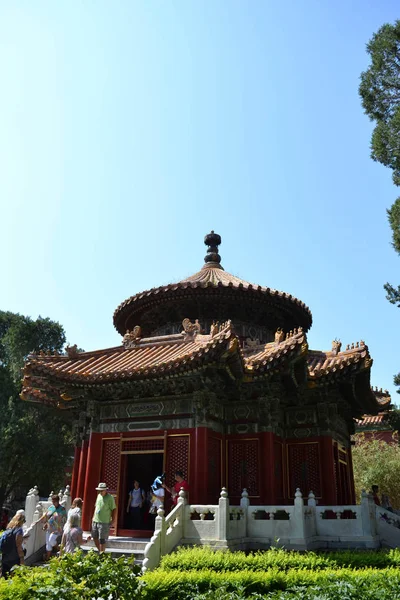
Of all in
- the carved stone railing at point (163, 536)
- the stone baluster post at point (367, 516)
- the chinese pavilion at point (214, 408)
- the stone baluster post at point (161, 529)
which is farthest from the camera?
the chinese pavilion at point (214, 408)

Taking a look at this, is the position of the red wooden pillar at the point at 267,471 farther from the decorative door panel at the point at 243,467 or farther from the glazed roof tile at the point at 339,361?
the glazed roof tile at the point at 339,361

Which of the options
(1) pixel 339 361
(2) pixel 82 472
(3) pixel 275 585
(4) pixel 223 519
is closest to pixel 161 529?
(4) pixel 223 519

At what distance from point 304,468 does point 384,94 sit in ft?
38.1

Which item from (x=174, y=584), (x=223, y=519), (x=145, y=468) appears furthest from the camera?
(x=145, y=468)

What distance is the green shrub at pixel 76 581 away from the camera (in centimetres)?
554

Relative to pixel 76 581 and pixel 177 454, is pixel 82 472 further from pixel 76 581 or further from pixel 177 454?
pixel 76 581

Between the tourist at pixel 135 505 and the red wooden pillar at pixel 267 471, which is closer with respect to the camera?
the red wooden pillar at pixel 267 471

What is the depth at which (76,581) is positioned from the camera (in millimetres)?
5961

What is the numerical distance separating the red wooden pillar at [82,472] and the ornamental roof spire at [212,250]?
9023 mm

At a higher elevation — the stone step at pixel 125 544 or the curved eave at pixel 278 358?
the curved eave at pixel 278 358

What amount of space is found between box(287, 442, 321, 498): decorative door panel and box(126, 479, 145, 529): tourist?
4.02 m

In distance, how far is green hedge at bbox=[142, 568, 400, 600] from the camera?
632 cm

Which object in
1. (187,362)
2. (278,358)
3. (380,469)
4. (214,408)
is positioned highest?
(278,358)

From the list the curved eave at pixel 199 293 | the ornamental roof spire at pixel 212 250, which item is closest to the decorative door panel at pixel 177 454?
the curved eave at pixel 199 293
